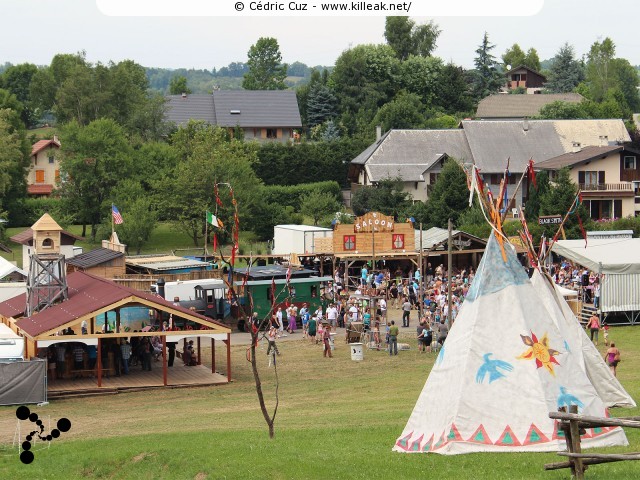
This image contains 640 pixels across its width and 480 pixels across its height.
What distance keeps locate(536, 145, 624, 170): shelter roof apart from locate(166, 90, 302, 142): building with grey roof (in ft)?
131

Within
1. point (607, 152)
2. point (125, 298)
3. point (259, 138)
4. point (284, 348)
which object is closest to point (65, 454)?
point (125, 298)

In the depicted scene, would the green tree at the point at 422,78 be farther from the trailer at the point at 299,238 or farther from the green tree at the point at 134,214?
the trailer at the point at 299,238

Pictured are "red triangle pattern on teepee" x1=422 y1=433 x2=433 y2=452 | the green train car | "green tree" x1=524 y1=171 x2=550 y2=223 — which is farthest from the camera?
"green tree" x1=524 y1=171 x2=550 y2=223

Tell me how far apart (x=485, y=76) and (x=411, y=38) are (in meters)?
10.8

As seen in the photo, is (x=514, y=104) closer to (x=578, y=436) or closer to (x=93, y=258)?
(x=93, y=258)

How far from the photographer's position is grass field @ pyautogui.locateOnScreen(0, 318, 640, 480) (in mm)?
18812

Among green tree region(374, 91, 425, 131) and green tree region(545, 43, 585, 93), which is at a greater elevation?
green tree region(545, 43, 585, 93)

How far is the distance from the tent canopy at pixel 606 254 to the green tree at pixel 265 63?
12066 centimetres

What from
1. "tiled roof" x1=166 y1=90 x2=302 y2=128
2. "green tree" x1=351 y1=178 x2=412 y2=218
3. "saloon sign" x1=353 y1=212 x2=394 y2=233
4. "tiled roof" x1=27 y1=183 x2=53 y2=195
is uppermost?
"tiled roof" x1=166 y1=90 x2=302 y2=128

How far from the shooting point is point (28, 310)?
38125mm

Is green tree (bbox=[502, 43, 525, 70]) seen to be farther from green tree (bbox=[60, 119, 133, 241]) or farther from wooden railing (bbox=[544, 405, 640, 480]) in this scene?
wooden railing (bbox=[544, 405, 640, 480])

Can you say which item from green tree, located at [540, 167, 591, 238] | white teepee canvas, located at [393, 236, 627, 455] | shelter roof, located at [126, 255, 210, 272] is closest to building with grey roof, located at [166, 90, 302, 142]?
green tree, located at [540, 167, 591, 238]

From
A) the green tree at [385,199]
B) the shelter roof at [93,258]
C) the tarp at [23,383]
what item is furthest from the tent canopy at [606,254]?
the green tree at [385,199]

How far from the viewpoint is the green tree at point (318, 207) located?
79.1 m
